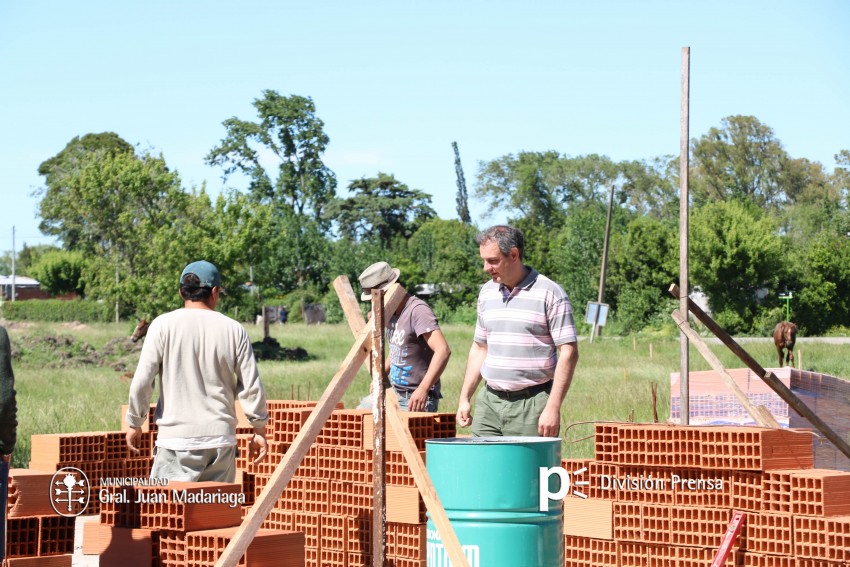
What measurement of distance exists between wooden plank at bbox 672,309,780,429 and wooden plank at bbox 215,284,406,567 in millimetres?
2606

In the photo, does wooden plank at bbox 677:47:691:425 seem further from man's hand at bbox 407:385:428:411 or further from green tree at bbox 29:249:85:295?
green tree at bbox 29:249:85:295

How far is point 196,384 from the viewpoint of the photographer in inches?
225

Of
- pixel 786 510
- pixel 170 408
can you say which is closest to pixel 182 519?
pixel 170 408

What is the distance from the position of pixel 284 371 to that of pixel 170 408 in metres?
26.3

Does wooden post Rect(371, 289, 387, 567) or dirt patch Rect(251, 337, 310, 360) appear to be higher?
wooden post Rect(371, 289, 387, 567)

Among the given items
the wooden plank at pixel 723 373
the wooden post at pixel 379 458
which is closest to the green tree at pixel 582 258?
the wooden plank at pixel 723 373

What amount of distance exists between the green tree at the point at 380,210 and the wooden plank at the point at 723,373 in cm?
7655

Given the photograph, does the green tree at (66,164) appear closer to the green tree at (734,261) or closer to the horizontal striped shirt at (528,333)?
the green tree at (734,261)

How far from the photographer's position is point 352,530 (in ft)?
22.0

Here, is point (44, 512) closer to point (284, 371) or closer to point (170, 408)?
point (170, 408)

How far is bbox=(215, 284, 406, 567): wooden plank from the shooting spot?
5.32 meters

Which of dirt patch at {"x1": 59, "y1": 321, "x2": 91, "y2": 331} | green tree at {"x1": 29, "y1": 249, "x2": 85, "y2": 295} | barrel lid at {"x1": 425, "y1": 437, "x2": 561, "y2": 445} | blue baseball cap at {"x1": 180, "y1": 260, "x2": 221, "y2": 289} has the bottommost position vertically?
dirt patch at {"x1": 59, "y1": 321, "x2": 91, "y2": 331}

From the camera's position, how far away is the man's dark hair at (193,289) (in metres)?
5.83

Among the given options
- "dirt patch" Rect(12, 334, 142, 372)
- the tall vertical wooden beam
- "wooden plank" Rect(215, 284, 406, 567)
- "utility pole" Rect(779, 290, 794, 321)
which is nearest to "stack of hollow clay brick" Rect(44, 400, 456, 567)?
"wooden plank" Rect(215, 284, 406, 567)
